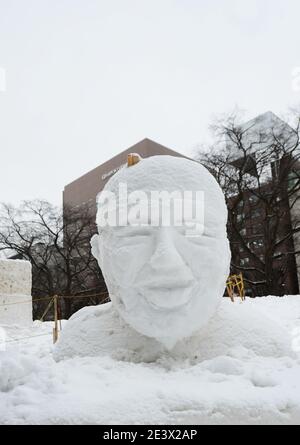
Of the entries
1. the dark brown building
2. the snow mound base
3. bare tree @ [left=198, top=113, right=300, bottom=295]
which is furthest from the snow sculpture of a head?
the dark brown building

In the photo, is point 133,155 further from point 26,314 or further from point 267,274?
point 267,274

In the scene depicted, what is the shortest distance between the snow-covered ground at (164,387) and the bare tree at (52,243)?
1642 centimetres

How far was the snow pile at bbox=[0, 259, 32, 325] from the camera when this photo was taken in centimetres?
990

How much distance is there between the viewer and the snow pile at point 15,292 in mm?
9898

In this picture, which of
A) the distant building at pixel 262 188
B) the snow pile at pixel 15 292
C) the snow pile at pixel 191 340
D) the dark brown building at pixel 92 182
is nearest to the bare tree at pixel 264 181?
the distant building at pixel 262 188

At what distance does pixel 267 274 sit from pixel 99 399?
1372 cm

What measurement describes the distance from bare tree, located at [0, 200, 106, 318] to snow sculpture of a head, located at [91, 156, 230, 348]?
16266 millimetres

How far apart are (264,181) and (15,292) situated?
37.0ft

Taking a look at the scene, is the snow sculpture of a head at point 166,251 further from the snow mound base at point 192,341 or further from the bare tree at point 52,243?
the bare tree at point 52,243

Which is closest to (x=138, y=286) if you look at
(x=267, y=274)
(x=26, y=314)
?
(x=26, y=314)

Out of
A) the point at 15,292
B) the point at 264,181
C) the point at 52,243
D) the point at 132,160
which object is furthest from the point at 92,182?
the point at 132,160

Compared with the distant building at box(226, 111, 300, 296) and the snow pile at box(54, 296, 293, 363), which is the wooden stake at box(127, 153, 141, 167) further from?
the distant building at box(226, 111, 300, 296)

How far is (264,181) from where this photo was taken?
17.1 metres

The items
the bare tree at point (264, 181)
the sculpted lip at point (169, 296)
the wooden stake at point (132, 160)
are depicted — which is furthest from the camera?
the bare tree at point (264, 181)
